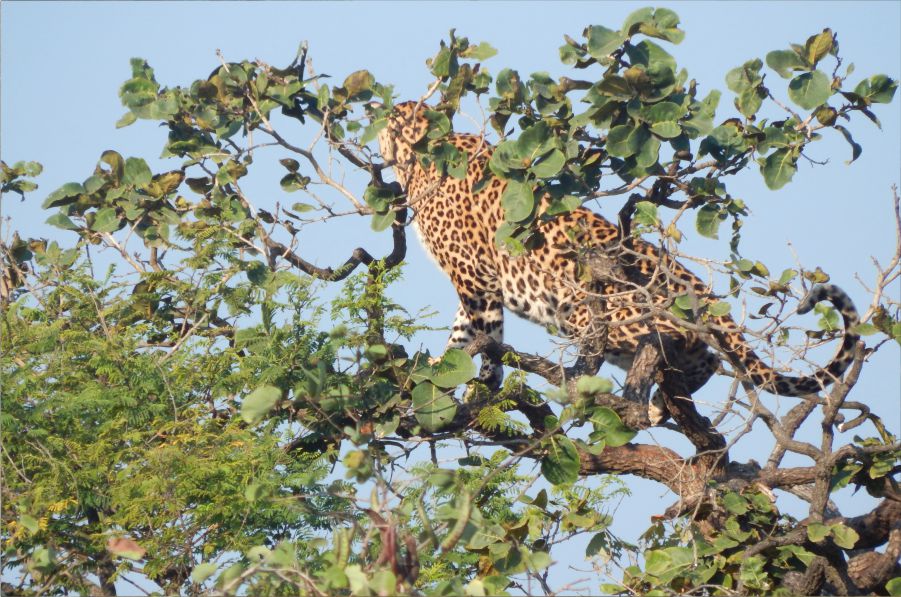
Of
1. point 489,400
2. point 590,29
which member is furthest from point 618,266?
point 590,29

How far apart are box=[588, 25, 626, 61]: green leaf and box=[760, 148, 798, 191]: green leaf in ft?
3.92

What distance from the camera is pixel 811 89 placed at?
716 centimetres

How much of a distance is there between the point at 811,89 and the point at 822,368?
1.59m

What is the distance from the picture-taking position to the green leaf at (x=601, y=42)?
274 inches

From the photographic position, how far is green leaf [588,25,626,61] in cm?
696

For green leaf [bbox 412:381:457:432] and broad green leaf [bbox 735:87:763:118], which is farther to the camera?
broad green leaf [bbox 735:87:763:118]

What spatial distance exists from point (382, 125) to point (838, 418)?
3.25 metres

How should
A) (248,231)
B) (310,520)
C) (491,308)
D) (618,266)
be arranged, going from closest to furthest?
1. (310,520)
2. (618,266)
3. (248,231)
4. (491,308)

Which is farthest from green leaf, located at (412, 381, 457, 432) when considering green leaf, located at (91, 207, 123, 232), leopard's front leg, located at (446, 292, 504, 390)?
leopard's front leg, located at (446, 292, 504, 390)

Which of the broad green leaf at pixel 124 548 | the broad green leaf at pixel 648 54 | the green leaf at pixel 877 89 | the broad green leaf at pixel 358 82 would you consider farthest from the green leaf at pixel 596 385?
the broad green leaf at pixel 358 82

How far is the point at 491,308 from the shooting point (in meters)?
11.1

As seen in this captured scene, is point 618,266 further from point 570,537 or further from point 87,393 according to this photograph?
point 87,393

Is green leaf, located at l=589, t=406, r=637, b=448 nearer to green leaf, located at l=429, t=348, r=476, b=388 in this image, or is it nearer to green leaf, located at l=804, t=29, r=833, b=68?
green leaf, located at l=429, t=348, r=476, b=388

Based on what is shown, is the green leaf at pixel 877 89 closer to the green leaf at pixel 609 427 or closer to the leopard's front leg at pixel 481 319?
the green leaf at pixel 609 427
